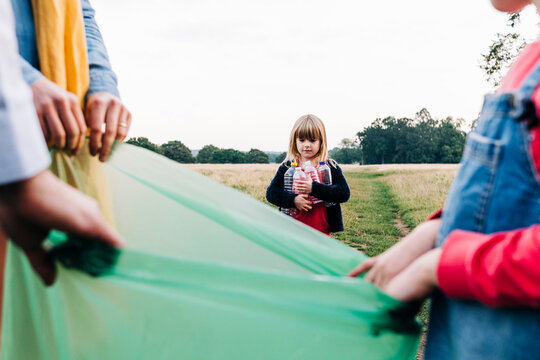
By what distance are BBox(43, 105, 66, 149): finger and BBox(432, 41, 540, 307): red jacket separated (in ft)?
2.81

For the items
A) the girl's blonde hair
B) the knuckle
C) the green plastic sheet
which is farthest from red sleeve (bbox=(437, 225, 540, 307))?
the girl's blonde hair

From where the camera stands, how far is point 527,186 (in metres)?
0.70

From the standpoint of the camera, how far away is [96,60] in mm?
1312

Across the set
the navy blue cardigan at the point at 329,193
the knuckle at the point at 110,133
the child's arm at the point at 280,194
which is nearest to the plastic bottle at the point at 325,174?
the navy blue cardigan at the point at 329,193

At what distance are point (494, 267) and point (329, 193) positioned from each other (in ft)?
8.77

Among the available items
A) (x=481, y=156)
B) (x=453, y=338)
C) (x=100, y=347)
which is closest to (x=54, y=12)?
(x=100, y=347)

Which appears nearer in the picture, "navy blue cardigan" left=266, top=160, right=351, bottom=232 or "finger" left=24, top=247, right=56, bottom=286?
"finger" left=24, top=247, right=56, bottom=286

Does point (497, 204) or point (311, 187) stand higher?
point (497, 204)

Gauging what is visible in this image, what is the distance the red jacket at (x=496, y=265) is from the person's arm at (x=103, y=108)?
862 millimetres

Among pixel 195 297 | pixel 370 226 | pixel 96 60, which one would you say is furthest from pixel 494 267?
pixel 370 226

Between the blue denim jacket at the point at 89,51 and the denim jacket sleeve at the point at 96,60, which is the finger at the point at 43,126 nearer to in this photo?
the blue denim jacket at the point at 89,51

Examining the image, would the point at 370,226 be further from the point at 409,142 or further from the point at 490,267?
the point at 409,142

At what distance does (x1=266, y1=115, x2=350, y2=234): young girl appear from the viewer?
3344 mm

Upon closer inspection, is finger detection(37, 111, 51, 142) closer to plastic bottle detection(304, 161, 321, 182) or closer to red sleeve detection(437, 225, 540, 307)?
red sleeve detection(437, 225, 540, 307)
